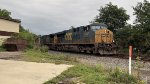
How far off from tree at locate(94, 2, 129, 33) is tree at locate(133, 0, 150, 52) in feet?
41.4

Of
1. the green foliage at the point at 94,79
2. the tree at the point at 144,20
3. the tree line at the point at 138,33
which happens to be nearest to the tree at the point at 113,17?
the tree line at the point at 138,33

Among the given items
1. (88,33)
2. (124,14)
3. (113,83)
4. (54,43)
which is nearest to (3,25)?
A: (88,33)

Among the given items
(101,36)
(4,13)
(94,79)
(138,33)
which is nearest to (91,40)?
(101,36)

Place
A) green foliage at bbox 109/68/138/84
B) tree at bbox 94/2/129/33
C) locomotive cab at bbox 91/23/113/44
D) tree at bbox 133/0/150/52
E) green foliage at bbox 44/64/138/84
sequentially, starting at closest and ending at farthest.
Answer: green foliage at bbox 44/64/138/84 < green foliage at bbox 109/68/138/84 < tree at bbox 133/0/150/52 < locomotive cab at bbox 91/23/113/44 < tree at bbox 94/2/129/33

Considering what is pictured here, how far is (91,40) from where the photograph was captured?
31.8 m

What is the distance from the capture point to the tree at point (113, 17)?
4731 centimetres

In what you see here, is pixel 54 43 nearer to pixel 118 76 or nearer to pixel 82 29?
pixel 82 29

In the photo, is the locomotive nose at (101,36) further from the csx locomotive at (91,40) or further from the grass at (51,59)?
the grass at (51,59)

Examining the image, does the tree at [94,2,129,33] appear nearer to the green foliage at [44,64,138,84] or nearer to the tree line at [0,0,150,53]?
the tree line at [0,0,150,53]

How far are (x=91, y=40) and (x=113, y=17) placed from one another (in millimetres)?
17014

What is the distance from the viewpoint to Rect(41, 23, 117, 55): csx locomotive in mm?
30531

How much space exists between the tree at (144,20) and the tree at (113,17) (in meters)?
12.6

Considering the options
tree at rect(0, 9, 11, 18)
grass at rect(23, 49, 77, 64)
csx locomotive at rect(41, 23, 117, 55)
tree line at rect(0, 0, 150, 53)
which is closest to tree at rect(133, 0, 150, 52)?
tree line at rect(0, 0, 150, 53)

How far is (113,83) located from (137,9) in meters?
25.5
